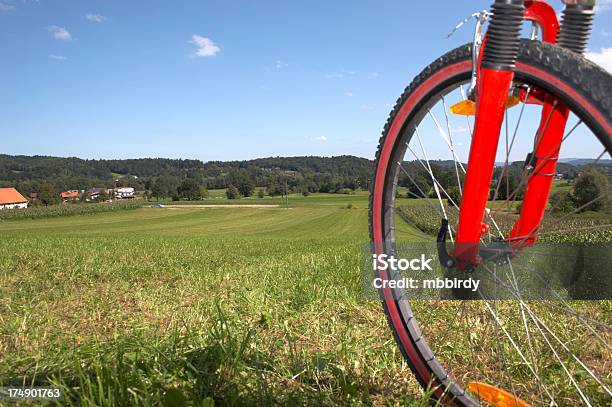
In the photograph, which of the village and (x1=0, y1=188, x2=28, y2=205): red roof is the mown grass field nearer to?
the village

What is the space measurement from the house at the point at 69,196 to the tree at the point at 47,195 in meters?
3.84

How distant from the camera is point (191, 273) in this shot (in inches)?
203

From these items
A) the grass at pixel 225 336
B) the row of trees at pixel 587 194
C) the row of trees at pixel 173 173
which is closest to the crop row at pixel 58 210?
the row of trees at pixel 173 173

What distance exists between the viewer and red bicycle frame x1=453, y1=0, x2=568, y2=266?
1.65 metres

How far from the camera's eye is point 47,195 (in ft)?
326

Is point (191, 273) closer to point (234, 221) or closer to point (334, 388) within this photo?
point (334, 388)

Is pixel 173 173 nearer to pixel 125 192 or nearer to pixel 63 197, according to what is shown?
pixel 125 192

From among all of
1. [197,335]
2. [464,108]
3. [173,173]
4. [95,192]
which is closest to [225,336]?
[197,335]

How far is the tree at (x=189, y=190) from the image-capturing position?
110125mm

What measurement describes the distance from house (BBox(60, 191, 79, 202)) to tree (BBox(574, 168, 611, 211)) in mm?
120714

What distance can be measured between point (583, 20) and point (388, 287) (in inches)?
56.0

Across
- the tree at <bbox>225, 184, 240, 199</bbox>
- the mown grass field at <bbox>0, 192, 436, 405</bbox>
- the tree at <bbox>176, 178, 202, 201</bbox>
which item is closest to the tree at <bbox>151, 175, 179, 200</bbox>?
the tree at <bbox>176, 178, 202, 201</bbox>

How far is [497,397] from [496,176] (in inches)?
39.8
